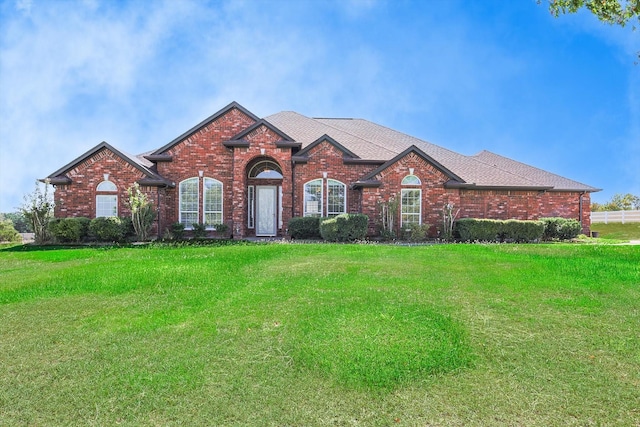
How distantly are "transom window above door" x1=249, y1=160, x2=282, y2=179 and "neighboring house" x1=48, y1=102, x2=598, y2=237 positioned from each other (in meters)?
0.05

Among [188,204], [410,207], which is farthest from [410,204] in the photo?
[188,204]

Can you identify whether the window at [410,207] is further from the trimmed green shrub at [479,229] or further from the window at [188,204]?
the window at [188,204]

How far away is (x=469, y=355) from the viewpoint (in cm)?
475

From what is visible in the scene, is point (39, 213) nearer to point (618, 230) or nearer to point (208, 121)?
point (208, 121)

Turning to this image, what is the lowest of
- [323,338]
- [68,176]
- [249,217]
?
[323,338]

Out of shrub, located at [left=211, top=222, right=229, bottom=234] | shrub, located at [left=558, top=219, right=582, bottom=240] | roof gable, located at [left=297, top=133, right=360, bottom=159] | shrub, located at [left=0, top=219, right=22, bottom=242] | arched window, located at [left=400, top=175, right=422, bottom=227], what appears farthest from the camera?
shrub, located at [left=0, top=219, right=22, bottom=242]

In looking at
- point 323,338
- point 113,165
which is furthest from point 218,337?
point 113,165

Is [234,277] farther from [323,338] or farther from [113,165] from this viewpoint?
[113,165]

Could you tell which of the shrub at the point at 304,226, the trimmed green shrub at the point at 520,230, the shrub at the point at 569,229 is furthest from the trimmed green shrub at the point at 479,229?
the shrub at the point at 304,226

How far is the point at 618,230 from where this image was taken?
29.0 m

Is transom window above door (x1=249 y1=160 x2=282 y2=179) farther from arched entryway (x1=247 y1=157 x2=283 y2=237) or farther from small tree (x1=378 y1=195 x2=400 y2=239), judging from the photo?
small tree (x1=378 y1=195 x2=400 y2=239)

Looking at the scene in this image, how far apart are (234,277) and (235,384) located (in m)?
4.39

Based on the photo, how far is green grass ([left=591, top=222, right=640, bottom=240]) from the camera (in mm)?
26672

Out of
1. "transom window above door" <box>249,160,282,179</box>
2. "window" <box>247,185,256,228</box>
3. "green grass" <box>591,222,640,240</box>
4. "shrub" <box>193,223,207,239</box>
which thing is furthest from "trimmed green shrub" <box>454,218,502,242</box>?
"green grass" <box>591,222,640,240</box>
